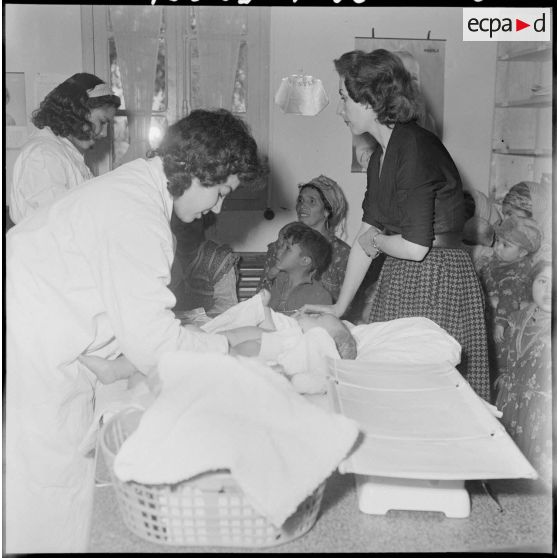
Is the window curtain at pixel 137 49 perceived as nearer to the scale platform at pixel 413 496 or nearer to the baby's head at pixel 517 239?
the baby's head at pixel 517 239

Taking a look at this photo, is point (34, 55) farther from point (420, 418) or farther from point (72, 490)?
point (420, 418)

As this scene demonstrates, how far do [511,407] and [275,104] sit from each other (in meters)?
2.31

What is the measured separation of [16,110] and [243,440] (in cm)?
343

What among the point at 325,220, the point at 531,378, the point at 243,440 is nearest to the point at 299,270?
the point at 325,220

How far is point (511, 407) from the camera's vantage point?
2418 millimetres

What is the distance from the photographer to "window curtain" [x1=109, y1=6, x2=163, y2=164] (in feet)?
12.7

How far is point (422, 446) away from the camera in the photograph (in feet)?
3.30

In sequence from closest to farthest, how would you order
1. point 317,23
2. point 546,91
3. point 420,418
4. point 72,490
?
point 420,418, point 72,490, point 546,91, point 317,23

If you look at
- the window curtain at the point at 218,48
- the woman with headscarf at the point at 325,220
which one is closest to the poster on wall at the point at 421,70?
the woman with headscarf at the point at 325,220

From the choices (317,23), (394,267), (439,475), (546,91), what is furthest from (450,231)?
(317,23)

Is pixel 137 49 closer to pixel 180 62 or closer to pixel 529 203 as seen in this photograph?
pixel 180 62

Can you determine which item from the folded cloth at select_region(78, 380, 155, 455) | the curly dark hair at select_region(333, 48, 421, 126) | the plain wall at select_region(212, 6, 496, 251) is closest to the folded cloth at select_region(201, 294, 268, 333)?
the folded cloth at select_region(78, 380, 155, 455)

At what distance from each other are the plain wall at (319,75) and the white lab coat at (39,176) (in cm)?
112
